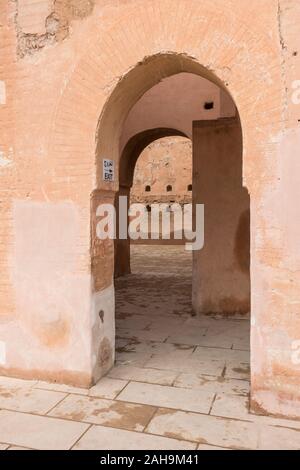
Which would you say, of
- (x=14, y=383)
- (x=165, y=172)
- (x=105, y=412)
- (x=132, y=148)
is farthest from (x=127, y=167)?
(x=165, y=172)

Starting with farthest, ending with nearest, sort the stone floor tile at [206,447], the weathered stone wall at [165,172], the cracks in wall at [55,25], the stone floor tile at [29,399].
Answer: the weathered stone wall at [165,172], the cracks in wall at [55,25], the stone floor tile at [29,399], the stone floor tile at [206,447]

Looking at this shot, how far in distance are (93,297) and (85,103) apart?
1.78m

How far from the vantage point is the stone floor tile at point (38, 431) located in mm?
2881

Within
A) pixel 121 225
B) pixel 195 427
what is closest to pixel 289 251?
pixel 195 427

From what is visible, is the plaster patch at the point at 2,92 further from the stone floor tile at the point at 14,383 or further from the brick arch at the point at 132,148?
the brick arch at the point at 132,148

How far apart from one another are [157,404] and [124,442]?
0.64 m

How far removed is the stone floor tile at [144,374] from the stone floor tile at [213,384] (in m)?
0.10

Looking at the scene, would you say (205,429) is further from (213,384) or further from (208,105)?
(208,105)

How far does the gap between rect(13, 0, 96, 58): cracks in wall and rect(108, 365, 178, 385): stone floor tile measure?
127 inches

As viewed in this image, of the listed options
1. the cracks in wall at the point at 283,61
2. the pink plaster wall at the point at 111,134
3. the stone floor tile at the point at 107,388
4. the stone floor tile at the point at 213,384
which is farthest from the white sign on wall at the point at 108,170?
the stone floor tile at the point at 213,384

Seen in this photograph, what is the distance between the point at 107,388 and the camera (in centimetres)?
379

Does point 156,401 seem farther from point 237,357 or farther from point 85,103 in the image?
point 85,103

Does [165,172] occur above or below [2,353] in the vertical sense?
above

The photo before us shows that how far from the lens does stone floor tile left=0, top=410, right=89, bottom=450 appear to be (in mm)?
2881
